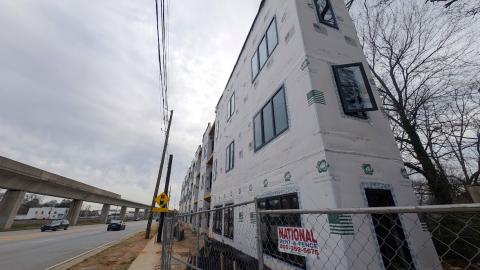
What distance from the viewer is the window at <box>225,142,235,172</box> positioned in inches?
549

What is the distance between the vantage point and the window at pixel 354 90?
6574mm

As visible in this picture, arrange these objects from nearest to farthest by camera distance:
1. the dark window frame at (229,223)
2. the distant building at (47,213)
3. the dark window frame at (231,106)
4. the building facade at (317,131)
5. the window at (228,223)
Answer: the building facade at (317,131) → the dark window frame at (229,223) → the window at (228,223) → the dark window frame at (231,106) → the distant building at (47,213)

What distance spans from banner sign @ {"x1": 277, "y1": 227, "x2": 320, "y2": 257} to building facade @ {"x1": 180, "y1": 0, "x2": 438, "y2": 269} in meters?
2.47

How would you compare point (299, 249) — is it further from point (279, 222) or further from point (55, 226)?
point (55, 226)

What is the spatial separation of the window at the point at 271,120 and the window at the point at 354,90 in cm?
189

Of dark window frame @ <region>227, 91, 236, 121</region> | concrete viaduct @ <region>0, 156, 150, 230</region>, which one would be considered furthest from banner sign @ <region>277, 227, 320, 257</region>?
concrete viaduct @ <region>0, 156, 150, 230</region>

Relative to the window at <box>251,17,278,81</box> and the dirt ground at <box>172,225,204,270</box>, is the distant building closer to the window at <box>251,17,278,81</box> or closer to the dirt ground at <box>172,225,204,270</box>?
the dirt ground at <box>172,225,204,270</box>

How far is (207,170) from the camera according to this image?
81.9 ft

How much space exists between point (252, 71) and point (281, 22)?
10.6 feet

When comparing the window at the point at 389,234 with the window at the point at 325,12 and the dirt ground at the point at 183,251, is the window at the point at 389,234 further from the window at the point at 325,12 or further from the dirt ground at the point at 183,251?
the dirt ground at the point at 183,251

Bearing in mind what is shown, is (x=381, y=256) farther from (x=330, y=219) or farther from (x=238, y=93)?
(x=238, y=93)

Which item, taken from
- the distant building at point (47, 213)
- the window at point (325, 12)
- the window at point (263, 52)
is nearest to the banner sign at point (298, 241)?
the window at point (325, 12)

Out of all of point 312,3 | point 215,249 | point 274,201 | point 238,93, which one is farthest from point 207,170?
point 312,3

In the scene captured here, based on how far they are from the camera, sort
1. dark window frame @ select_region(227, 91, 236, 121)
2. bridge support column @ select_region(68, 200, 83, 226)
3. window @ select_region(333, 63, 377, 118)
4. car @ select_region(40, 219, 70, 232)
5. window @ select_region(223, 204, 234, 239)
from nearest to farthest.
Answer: window @ select_region(333, 63, 377, 118) → window @ select_region(223, 204, 234, 239) → dark window frame @ select_region(227, 91, 236, 121) → car @ select_region(40, 219, 70, 232) → bridge support column @ select_region(68, 200, 83, 226)
